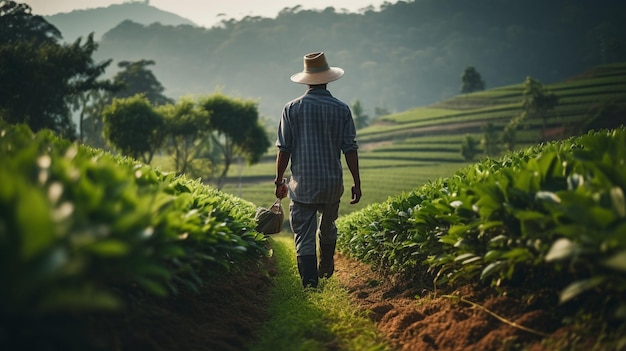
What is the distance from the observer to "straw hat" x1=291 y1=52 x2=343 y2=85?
4.78 meters

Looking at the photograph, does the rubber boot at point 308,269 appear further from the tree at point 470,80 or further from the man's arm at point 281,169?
the tree at point 470,80

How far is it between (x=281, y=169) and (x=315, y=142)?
456 millimetres

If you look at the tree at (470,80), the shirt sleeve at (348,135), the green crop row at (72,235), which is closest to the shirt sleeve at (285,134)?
the shirt sleeve at (348,135)

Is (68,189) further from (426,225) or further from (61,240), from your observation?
(426,225)

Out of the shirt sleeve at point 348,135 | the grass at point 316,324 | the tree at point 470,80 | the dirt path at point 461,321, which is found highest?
the tree at point 470,80

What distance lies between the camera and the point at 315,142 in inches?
183

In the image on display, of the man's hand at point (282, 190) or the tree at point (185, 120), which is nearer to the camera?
the man's hand at point (282, 190)

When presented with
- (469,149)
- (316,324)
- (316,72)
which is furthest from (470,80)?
(316,324)

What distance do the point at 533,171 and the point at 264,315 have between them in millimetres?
2359

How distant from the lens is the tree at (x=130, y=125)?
33.3m

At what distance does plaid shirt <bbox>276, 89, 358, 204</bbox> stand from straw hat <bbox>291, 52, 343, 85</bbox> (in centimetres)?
12

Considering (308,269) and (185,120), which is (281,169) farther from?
(185,120)

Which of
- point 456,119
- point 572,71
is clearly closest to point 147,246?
point 456,119

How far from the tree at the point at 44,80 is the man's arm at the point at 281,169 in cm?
2959
